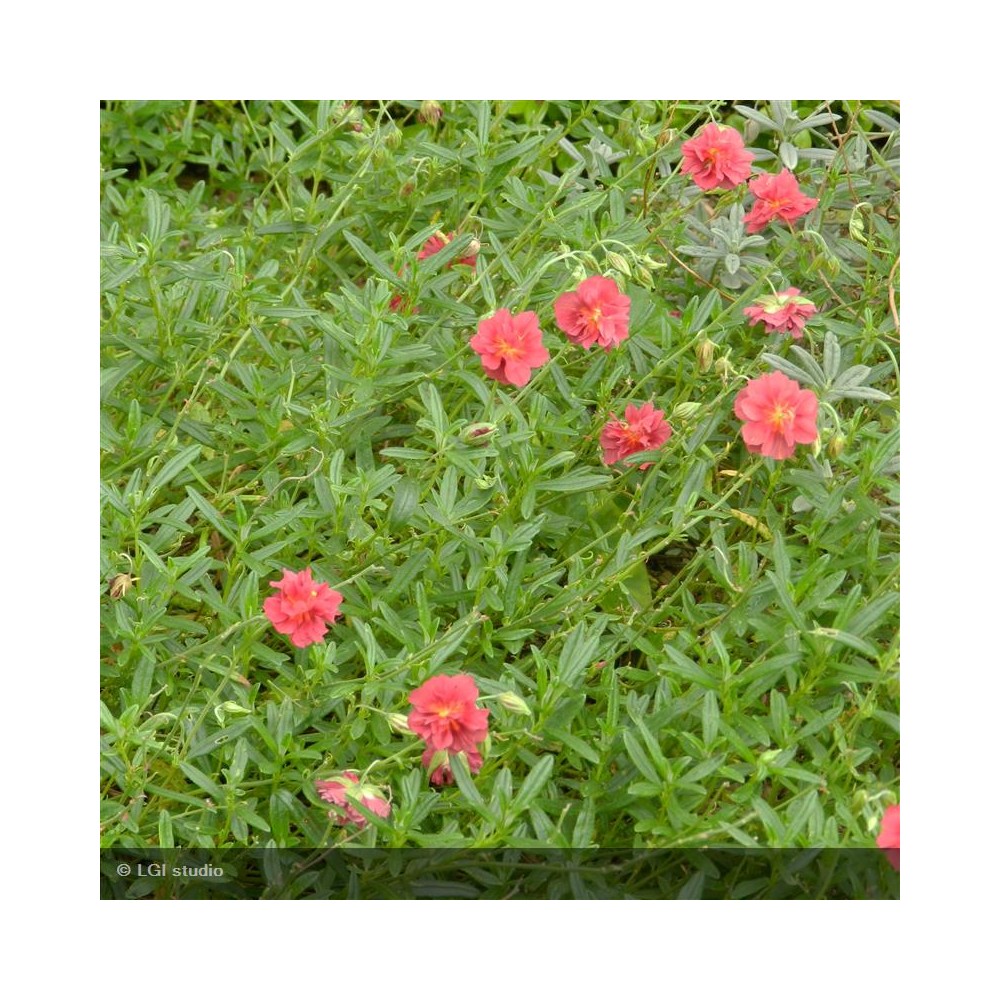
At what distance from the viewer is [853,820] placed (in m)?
1.41

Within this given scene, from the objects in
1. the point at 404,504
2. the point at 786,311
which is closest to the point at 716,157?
the point at 786,311

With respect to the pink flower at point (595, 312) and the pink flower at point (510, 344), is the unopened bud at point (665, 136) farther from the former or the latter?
the pink flower at point (510, 344)

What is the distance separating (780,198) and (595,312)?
0.40 metres

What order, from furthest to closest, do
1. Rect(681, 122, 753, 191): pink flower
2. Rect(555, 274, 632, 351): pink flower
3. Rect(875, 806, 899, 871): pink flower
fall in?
Rect(681, 122, 753, 191): pink flower < Rect(555, 274, 632, 351): pink flower < Rect(875, 806, 899, 871): pink flower

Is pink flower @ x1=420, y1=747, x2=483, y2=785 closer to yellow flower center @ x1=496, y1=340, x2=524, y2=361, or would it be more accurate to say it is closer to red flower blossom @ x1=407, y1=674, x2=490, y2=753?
red flower blossom @ x1=407, y1=674, x2=490, y2=753

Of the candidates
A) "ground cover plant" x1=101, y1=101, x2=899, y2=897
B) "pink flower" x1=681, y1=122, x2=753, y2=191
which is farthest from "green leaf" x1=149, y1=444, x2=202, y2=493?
"pink flower" x1=681, y1=122, x2=753, y2=191

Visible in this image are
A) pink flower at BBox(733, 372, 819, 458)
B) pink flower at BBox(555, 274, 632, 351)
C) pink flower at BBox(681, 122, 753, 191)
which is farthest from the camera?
pink flower at BBox(681, 122, 753, 191)

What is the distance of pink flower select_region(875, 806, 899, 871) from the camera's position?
141 cm

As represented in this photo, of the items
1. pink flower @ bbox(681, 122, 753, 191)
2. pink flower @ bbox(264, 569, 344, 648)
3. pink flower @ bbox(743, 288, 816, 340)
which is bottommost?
pink flower @ bbox(264, 569, 344, 648)

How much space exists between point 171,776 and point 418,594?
39 cm

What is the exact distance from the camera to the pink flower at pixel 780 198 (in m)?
1.85

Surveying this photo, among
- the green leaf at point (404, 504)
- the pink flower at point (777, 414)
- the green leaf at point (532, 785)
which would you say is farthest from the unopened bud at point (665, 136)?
the green leaf at point (532, 785)

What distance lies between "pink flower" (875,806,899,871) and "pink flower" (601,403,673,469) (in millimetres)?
592

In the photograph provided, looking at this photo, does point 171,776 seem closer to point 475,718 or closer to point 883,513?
point 475,718
